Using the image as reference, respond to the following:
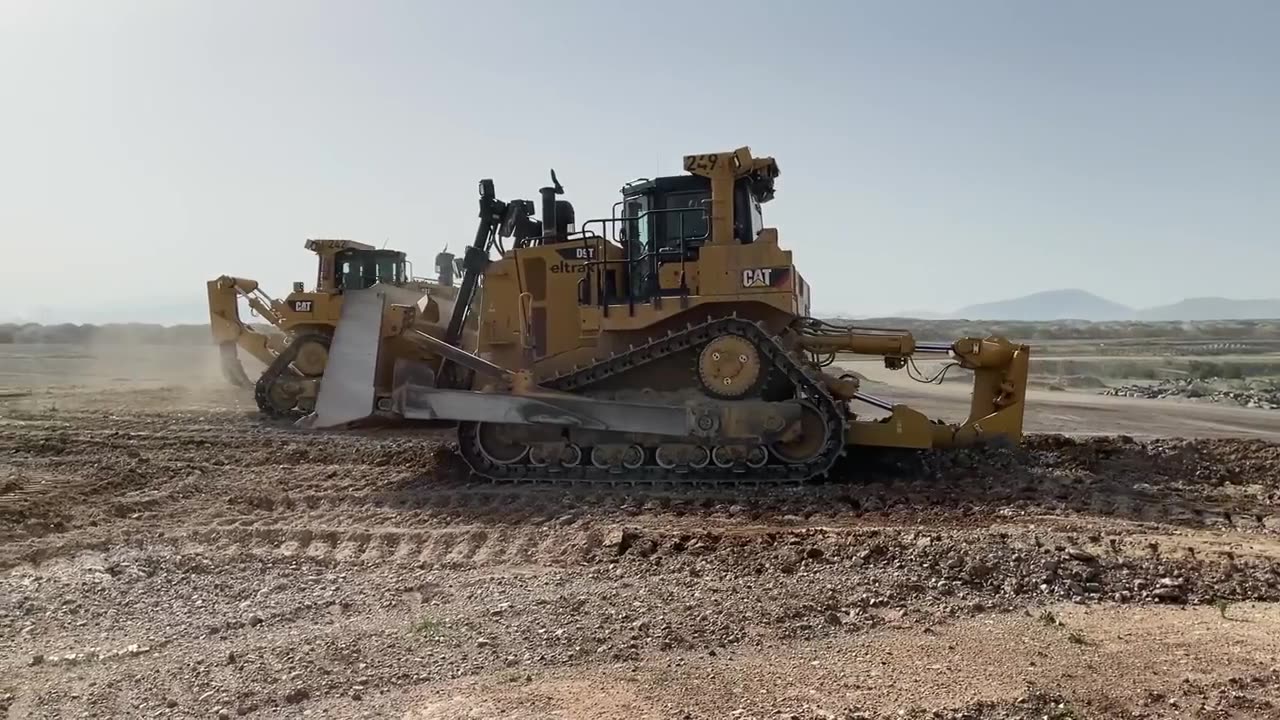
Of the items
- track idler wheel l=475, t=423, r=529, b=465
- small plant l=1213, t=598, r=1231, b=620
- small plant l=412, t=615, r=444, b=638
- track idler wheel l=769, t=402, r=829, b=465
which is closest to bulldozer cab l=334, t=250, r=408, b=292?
track idler wheel l=475, t=423, r=529, b=465

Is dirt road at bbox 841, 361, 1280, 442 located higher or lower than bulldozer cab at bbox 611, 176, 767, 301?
lower

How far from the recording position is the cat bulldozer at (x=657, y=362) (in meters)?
9.98

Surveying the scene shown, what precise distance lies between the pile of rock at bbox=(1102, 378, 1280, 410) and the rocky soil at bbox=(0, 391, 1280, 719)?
12549 millimetres

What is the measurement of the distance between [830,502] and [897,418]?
147 cm

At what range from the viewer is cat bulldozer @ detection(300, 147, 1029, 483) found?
998 centimetres

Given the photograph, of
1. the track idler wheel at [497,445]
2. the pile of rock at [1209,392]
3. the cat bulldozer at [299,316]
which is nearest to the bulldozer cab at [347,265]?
the cat bulldozer at [299,316]

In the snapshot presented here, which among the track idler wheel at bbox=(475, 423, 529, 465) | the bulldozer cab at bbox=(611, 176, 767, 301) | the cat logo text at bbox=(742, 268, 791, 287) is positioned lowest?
the track idler wheel at bbox=(475, 423, 529, 465)

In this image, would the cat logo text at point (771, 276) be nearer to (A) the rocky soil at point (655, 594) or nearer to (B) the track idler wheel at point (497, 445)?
(A) the rocky soil at point (655, 594)

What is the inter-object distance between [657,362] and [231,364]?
13.6m

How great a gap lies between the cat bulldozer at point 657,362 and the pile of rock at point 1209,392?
48.0 feet

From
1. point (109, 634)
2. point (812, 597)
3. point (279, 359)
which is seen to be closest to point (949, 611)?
point (812, 597)

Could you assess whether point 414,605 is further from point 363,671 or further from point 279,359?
point 279,359

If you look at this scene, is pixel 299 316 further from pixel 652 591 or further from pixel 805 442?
pixel 652 591

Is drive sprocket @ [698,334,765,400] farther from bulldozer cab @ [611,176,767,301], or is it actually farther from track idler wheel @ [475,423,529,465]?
track idler wheel @ [475,423,529,465]
